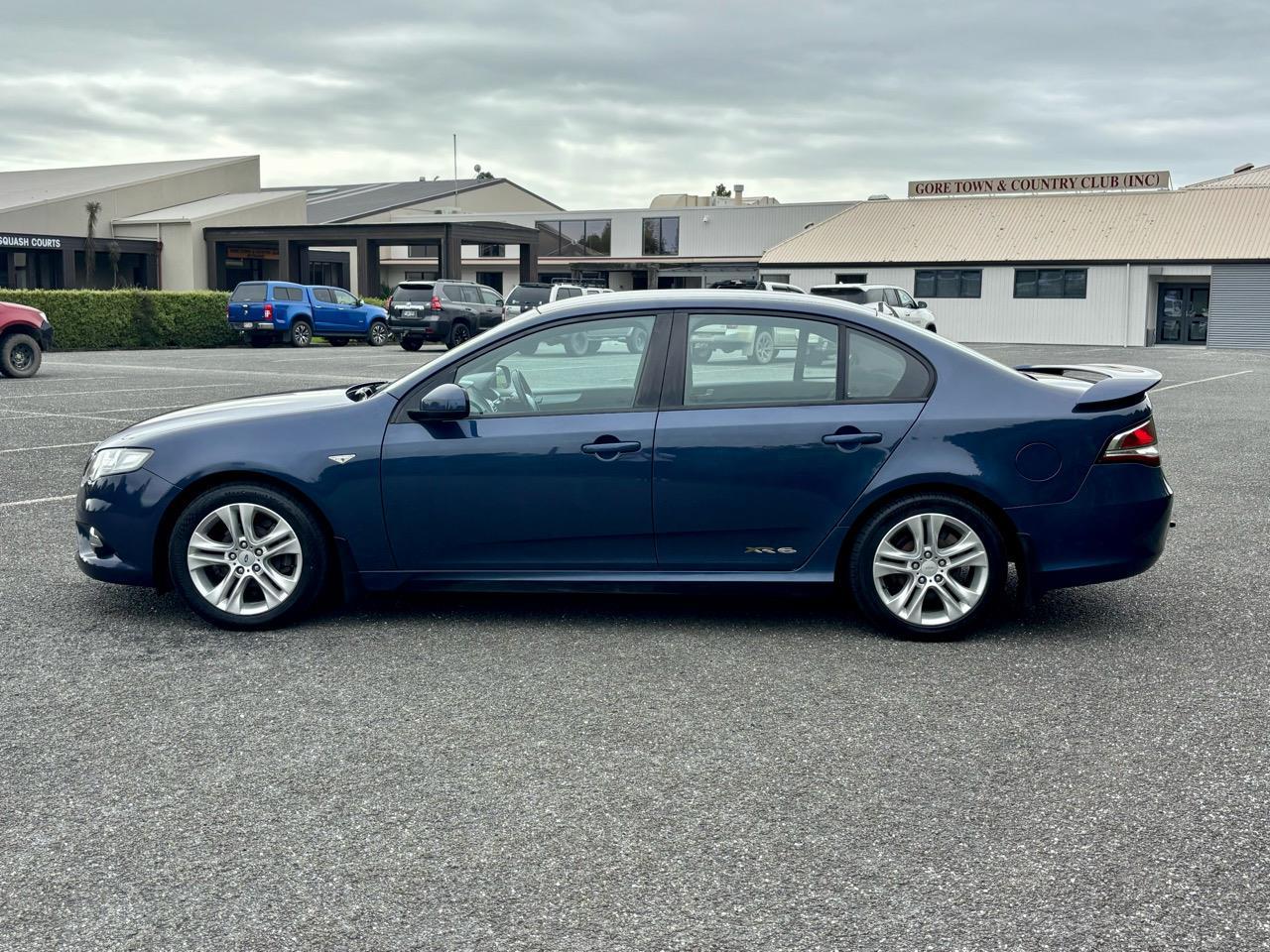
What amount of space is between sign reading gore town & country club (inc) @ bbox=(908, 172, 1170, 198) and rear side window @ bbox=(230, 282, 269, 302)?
3017 cm

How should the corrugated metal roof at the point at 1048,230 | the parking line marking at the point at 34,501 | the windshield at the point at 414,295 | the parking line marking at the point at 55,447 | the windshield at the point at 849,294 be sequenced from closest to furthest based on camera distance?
the parking line marking at the point at 34,501 → the parking line marking at the point at 55,447 → the windshield at the point at 849,294 → the windshield at the point at 414,295 → the corrugated metal roof at the point at 1048,230

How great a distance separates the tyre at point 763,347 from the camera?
5785mm

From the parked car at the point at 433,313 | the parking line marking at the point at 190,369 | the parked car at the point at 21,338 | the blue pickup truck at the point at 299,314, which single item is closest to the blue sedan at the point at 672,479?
the parking line marking at the point at 190,369

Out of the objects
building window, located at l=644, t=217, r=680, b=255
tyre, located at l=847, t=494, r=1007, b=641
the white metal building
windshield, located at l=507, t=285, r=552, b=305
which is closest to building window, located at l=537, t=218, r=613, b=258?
building window, located at l=644, t=217, r=680, b=255

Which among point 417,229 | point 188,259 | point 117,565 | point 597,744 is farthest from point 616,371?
point 188,259

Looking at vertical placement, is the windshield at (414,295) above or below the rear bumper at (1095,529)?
above

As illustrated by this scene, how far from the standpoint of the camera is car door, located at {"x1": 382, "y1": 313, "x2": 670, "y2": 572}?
18.6 ft

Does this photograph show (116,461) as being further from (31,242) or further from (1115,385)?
(31,242)

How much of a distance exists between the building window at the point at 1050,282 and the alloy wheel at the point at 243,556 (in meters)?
45.7

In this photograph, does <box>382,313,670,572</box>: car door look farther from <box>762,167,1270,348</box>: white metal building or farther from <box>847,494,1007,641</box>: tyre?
<box>762,167,1270,348</box>: white metal building

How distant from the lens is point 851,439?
566 centimetres

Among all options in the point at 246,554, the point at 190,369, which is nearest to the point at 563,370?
the point at 246,554

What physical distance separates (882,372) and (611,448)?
1256 mm

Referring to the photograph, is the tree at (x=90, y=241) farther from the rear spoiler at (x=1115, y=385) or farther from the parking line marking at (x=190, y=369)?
the rear spoiler at (x=1115, y=385)
